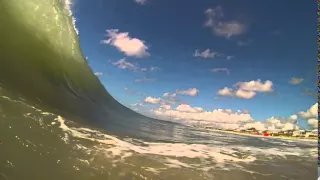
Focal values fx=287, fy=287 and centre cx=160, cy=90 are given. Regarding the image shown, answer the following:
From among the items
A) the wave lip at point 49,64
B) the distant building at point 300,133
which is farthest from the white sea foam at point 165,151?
the distant building at point 300,133

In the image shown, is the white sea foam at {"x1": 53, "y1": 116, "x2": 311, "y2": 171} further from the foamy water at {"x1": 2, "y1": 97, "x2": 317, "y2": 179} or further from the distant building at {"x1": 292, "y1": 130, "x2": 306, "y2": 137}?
the distant building at {"x1": 292, "y1": 130, "x2": 306, "y2": 137}

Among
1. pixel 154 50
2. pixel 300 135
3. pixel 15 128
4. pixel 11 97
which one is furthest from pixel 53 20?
pixel 300 135

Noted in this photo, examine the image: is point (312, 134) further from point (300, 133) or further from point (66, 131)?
point (66, 131)

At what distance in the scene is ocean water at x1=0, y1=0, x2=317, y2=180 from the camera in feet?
12.7

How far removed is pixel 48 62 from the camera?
6828mm

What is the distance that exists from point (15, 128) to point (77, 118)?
5.47 ft

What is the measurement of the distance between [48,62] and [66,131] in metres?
2.66

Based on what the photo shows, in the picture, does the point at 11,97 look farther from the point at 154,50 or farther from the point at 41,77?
the point at 154,50

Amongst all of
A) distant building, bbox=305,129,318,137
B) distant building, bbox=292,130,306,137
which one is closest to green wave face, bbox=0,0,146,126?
distant building, bbox=292,130,306,137

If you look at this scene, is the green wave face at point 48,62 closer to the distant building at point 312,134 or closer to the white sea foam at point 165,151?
the white sea foam at point 165,151

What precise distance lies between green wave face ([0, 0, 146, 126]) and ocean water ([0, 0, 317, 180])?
Result: 0.9 inches

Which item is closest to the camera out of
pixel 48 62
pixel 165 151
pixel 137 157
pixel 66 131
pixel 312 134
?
pixel 137 157

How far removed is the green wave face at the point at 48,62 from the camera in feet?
18.5

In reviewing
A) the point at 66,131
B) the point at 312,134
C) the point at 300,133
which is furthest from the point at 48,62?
the point at 312,134
